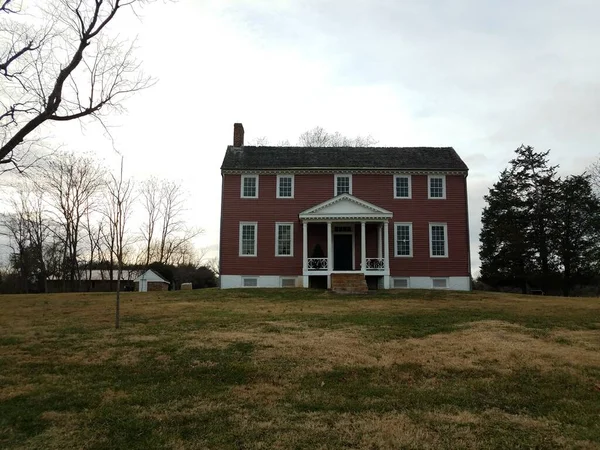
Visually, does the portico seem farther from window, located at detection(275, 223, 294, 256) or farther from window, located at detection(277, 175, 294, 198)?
window, located at detection(277, 175, 294, 198)

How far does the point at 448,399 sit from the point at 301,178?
810 inches

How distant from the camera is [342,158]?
27.4m

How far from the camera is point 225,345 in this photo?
9.99 meters

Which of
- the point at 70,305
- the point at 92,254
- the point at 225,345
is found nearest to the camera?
the point at 225,345

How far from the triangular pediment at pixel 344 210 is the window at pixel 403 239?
2277mm

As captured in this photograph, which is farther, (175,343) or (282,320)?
(282,320)

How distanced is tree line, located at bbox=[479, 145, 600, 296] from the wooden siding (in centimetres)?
1646

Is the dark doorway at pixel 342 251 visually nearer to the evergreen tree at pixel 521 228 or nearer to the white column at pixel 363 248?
the white column at pixel 363 248

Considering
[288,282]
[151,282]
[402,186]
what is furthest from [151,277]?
[402,186]

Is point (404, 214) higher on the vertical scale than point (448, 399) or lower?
higher

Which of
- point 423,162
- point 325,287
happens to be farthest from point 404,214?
point 325,287

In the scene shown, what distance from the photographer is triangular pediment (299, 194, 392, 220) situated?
23984mm

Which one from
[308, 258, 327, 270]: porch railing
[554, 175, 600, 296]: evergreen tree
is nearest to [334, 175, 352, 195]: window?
[308, 258, 327, 270]: porch railing

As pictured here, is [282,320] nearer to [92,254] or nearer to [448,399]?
[448,399]
